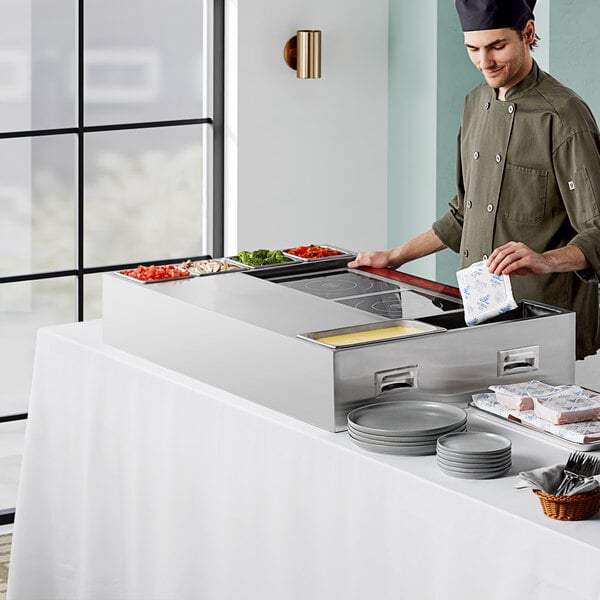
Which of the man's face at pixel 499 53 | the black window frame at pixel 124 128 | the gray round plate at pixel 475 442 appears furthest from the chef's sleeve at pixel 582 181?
the black window frame at pixel 124 128

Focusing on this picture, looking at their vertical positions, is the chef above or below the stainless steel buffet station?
above

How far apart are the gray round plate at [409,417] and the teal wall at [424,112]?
2.46m

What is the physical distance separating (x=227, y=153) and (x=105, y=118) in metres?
0.51

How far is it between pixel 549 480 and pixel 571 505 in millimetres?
87

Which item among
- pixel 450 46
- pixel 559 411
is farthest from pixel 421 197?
pixel 559 411

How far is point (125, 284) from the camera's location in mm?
3137

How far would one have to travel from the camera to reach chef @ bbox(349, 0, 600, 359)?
2.92 metres

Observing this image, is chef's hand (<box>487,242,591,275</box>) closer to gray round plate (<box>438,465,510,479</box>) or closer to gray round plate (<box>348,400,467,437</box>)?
gray round plate (<box>348,400,467,437</box>)

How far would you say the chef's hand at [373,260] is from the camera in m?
3.30

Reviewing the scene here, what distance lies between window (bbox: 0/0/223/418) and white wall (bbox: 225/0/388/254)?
0.44ft

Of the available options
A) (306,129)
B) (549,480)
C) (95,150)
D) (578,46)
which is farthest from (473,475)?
(306,129)

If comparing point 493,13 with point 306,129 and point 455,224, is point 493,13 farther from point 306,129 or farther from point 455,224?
point 306,129

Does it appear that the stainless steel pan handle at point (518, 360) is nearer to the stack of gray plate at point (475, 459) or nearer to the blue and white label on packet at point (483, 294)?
the blue and white label on packet at point (483, 294)

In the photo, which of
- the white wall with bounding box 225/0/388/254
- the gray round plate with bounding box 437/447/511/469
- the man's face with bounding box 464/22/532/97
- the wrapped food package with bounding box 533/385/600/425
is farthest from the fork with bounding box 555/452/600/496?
the white wall with bounding box 225/0/388/254
